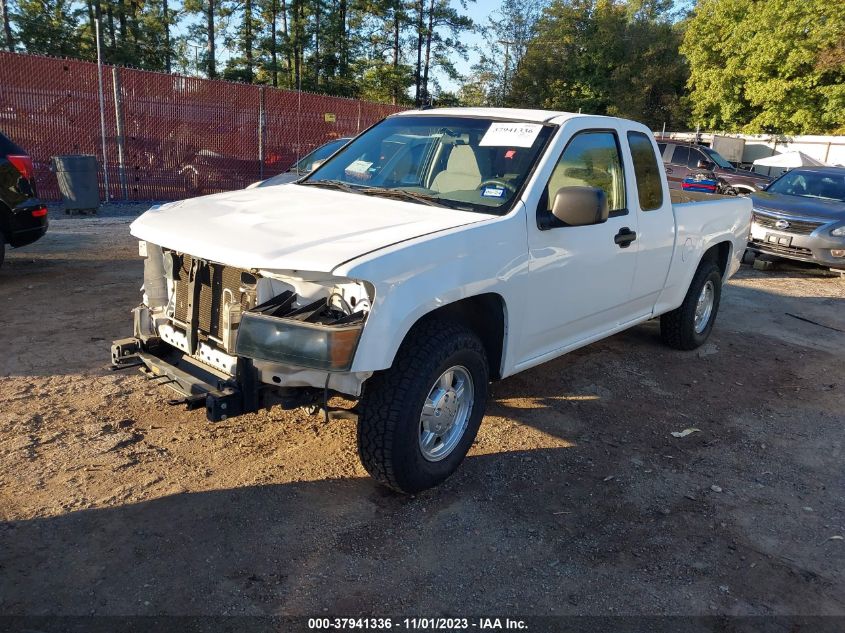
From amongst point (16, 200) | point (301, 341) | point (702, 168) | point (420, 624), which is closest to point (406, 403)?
point (301, 341)

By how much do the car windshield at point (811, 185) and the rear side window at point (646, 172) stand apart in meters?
7.89

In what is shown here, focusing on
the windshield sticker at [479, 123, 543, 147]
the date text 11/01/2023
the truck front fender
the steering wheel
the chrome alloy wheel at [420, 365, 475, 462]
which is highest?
the windshield sticker at [479, 123, 543, 147]

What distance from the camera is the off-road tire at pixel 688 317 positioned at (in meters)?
6.04

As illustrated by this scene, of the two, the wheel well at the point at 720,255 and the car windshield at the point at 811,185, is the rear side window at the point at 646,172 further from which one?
the car windshield at the point at 811,185

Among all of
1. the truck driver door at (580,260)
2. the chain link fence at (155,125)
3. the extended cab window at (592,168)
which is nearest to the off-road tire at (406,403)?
the truck driver door at (580,260)

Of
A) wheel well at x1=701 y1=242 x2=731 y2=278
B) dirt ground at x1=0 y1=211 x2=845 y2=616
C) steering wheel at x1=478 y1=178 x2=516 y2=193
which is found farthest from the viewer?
wheel well at x1=701 y1=242 x2=731 y2=278

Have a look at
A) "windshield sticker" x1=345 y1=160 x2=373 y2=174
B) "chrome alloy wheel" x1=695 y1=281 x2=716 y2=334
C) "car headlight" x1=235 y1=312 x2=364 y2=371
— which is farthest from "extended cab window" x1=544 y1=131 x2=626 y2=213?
"chrome alloy wheel" x1=695 y1=281 x2=716 y2=334

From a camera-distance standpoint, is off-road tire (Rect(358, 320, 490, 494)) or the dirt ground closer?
the dirt ground

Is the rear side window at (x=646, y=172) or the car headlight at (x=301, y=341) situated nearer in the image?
the car headlight at (x=301, y=341)

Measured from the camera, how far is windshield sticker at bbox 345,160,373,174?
177 inches

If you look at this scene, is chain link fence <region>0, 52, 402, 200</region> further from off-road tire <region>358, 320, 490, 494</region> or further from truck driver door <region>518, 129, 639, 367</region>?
off-road tire <region>358, 320, 490, 494</region>

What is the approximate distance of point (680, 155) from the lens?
18062mm

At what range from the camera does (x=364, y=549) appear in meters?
3.09

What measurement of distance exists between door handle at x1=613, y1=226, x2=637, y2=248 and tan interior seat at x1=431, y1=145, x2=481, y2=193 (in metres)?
1.10
